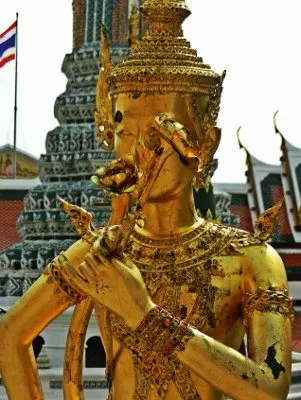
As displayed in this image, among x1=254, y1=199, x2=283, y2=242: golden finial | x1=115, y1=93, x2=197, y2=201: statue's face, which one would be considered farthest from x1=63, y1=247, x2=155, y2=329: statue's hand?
x1=254, y1=199, x2=283, y2=242: golden finial

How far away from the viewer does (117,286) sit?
3.97m

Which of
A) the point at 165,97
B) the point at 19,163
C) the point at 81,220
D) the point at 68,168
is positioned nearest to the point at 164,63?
the point at 165,97

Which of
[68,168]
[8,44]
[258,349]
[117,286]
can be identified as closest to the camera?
[117,286]

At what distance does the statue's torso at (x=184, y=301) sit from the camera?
4.20 m

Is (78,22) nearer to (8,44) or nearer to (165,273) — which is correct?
(8,44)

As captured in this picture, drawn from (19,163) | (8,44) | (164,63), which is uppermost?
(8,44)

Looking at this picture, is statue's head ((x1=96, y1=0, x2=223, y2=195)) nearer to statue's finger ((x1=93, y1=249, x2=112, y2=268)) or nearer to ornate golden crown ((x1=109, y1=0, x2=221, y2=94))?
ornate golden crown ((x1=109, y1=0, x2=221, y2=94))

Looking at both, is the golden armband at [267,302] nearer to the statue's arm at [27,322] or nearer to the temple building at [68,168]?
the statue's arm at [27,322]

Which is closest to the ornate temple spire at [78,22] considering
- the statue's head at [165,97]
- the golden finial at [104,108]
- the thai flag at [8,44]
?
the thai flag at [8,44]

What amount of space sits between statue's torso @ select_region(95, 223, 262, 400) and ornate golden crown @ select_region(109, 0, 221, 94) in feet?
1.25

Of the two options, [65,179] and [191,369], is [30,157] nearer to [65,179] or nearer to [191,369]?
[65,179]

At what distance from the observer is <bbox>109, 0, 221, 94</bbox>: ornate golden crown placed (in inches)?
168

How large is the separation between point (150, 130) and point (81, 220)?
0.92 feet

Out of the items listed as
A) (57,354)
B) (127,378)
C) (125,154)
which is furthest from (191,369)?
(57,354)
